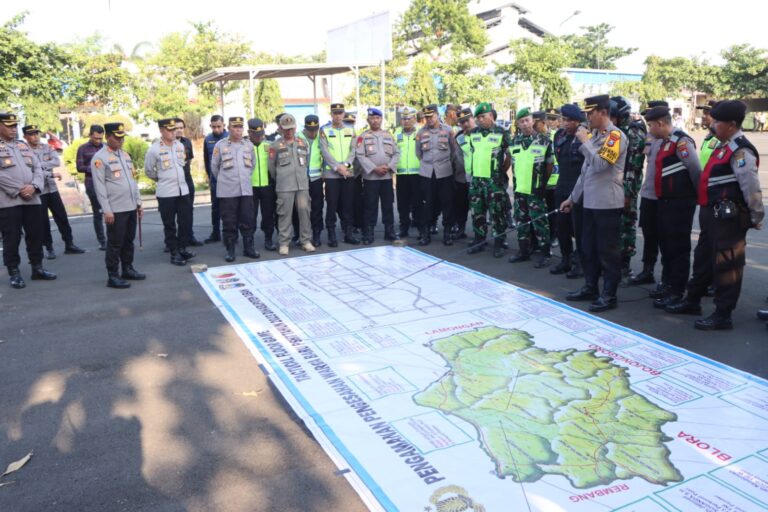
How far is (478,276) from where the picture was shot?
6.22 meters

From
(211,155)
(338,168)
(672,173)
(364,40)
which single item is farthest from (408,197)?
(364,40)

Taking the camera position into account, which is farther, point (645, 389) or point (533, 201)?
point (533, 201)

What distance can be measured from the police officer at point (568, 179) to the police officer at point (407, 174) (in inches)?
91.2

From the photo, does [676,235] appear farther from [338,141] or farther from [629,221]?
[338,141]

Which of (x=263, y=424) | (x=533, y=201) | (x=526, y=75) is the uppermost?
(x=526, y=75)

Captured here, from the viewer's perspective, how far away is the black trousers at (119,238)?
20.0 feet

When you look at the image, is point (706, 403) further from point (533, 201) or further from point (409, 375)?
point (533, 201)

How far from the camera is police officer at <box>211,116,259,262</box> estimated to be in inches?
279

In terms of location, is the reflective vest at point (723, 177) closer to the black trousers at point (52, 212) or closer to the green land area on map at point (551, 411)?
the green land area on map at point (551, 411)

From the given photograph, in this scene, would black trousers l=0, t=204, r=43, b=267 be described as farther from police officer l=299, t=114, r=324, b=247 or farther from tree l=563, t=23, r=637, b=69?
tree l=563, t=23, r=637, b=69

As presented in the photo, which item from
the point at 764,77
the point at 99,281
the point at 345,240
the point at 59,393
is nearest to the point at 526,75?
the point at 764,77

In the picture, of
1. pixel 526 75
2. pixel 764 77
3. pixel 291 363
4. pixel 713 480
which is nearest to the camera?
pixel 713 480

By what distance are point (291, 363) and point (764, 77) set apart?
1675 inches

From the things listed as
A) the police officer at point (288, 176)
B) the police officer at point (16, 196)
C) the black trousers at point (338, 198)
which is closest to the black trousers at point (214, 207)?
the police officer at point (288, 176)
